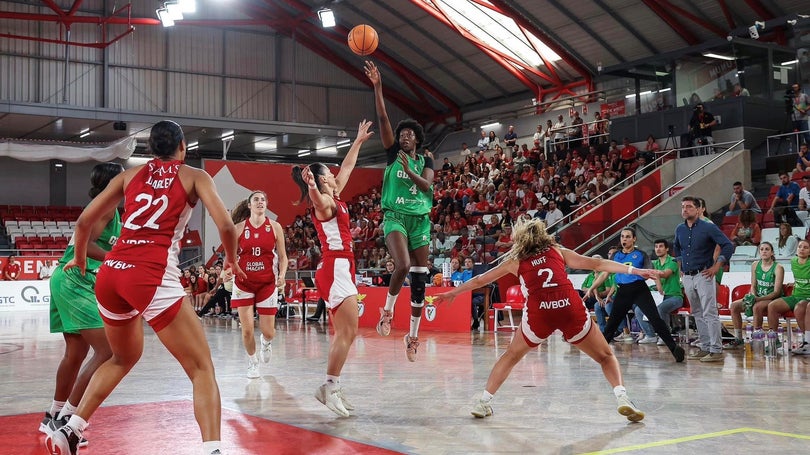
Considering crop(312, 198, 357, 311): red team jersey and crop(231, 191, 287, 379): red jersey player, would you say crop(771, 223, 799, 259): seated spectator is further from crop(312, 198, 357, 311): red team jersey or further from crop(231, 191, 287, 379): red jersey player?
crop(312, 198, 357, 311): red team jersey

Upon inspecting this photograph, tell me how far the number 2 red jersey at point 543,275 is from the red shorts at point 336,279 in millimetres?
1416

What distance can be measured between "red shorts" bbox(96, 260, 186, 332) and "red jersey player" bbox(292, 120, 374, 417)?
2.17 meters

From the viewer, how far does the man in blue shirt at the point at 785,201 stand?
16312 mm

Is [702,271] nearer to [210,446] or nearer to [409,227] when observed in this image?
[409,227]

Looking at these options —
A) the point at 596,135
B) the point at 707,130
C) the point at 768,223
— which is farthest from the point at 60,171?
the point at 768,223

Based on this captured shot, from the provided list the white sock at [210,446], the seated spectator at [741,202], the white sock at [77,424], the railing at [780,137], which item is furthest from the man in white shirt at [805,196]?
the white sock at [77,424]

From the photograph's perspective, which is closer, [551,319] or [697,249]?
[551,319]

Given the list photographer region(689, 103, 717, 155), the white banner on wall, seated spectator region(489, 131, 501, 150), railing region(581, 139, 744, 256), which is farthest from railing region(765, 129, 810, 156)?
the white banner on wall

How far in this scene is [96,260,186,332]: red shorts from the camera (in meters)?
4.27

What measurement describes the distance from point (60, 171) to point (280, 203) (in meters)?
11.4

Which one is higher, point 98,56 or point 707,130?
point 98,56

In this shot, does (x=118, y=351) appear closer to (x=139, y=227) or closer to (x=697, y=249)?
(x=139, y=227)

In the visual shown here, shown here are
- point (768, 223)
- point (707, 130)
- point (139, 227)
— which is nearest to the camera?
point (139, 227)

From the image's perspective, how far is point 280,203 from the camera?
33375mm
